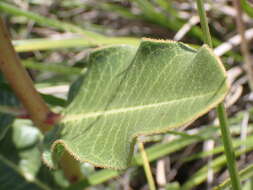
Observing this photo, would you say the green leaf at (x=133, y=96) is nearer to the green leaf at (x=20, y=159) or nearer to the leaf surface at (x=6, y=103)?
the leaf surface at (x=6, y=103)

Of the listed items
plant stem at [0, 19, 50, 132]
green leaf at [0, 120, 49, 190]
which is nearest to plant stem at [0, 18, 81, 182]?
plant stem at [0, 19, 50, 132]

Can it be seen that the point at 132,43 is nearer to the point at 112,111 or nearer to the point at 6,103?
the point at 6,103

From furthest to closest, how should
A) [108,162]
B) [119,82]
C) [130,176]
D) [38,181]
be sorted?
[130,176] < [38,181] < [119,82] < [108,162]

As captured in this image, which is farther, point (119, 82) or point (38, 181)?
point (38, 181)

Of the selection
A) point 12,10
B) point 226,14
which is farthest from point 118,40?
point 226,14

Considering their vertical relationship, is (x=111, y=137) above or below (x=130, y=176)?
above

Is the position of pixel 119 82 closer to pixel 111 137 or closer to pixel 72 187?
pixel 111 137

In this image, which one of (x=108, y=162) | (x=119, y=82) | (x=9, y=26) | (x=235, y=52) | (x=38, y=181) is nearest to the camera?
(x=108, y=162)
